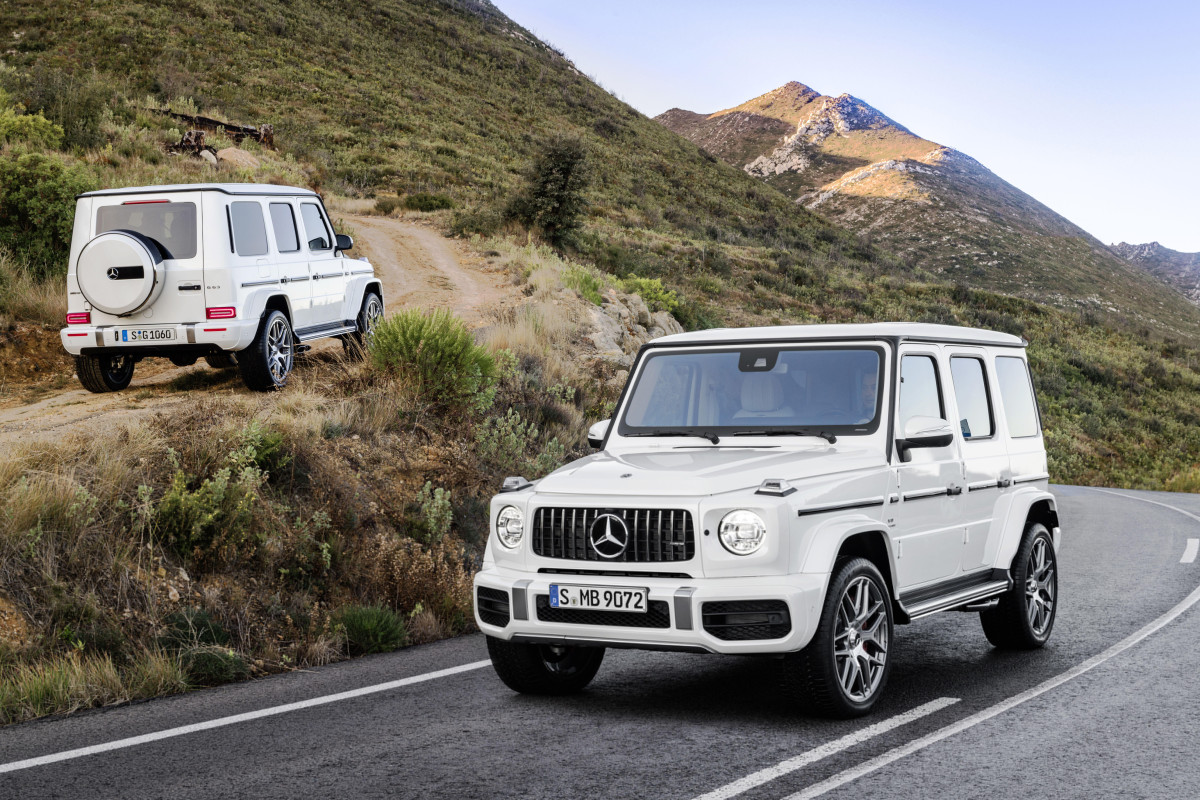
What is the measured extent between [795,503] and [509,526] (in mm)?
1467

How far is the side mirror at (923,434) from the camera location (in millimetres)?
5961

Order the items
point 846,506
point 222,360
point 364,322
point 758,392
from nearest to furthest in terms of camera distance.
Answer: point 846,506 → point 758,392 → point 222,360 → point 364,322

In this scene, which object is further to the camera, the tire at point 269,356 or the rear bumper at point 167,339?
the tire at point 269,356

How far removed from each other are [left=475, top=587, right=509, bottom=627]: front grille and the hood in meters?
0.56

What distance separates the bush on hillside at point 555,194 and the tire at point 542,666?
24.4 meters

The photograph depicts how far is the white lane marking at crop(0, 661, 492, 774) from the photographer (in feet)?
16.5

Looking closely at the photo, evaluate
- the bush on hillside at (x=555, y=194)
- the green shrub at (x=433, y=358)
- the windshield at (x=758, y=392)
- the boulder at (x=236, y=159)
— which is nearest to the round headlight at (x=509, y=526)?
the windshield at (x=758, y=392)

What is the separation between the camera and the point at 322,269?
13227 millimetres

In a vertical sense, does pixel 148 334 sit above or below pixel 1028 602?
above

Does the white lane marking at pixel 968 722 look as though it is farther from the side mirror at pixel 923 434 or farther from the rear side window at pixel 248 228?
the rear side window at pixel 248 228

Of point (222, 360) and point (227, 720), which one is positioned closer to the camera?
point (227, 720)

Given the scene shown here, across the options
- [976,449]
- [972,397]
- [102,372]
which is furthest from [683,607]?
[102,372]

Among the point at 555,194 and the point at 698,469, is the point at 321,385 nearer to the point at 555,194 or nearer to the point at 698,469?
the point at 698,469

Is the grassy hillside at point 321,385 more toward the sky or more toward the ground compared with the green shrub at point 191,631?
more toward the sky
